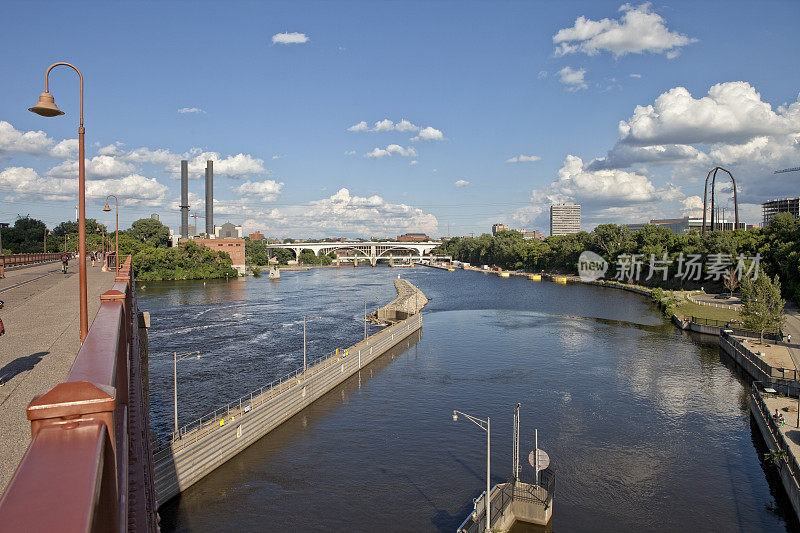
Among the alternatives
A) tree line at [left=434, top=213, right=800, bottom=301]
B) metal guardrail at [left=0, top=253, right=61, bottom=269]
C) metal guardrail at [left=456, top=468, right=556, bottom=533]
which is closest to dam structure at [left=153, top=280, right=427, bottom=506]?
metal guardrail at [left=456, top=468, right=556, bottom=533]

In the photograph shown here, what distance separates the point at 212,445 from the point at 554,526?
17003 millimetres

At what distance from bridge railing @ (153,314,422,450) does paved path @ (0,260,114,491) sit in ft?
27.0

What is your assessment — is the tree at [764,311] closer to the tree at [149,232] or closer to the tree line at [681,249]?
the tree line at [681,249]

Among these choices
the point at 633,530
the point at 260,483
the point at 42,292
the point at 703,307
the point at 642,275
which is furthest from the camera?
the point at 642,275

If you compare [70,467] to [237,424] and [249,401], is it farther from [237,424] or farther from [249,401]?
[249,401]

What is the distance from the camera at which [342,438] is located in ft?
106

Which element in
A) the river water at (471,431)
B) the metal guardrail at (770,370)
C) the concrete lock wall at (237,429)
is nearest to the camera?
the river water at (471,431)

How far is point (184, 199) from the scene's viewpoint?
192m

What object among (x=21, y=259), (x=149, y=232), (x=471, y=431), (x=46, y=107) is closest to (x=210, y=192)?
(x=149, y=232)

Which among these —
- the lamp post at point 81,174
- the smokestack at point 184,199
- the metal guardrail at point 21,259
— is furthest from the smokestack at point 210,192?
the lamp post at point 81,174

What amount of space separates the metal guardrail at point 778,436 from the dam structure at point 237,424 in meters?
27.1

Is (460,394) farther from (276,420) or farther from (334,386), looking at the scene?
(276,420)

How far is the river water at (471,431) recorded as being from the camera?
79.8ft

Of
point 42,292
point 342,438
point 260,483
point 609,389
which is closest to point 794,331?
point 609,389
